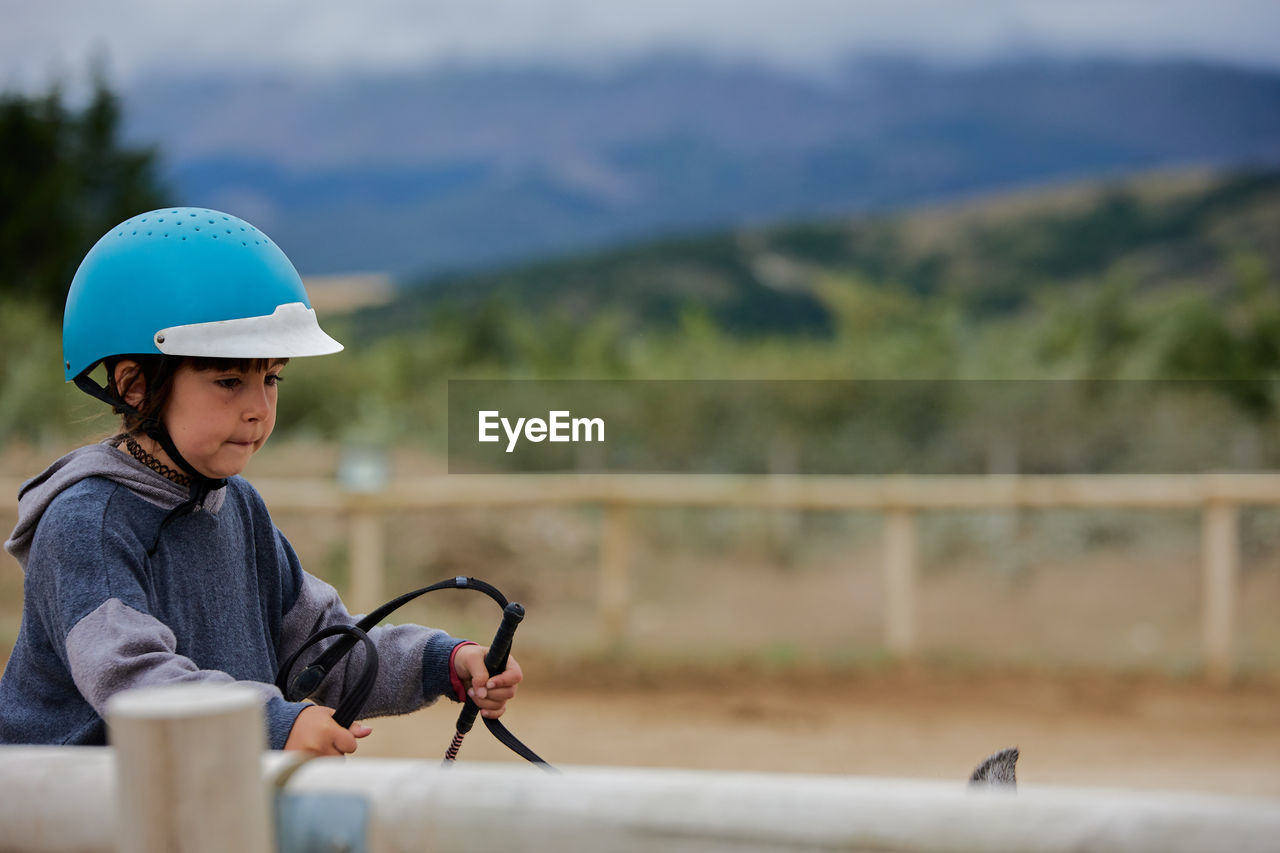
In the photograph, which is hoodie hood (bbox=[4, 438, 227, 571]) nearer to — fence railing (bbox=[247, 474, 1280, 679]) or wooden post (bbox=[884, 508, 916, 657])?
fence railing (bbox=[247, 474, 1280, 679])

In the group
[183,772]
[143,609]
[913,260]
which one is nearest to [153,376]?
[143,609]

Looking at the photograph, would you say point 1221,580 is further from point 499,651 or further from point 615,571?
point 499,651

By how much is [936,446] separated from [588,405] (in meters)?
3.45

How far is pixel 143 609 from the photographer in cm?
159

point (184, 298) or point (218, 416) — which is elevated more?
point (184, 298)

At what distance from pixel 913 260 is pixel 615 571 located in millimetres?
29271

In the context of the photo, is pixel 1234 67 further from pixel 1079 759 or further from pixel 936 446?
pixel 1079 759

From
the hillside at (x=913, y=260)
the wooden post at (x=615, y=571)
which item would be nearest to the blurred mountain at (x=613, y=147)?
the hillside at (x=913, y=260)

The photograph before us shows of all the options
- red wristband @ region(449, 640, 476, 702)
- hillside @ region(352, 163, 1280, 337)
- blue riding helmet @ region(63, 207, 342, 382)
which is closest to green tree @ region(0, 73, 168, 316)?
hillside @ region(352, 163, 1280, 337)

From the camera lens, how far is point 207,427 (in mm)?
1808

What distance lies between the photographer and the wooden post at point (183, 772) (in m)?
0.96

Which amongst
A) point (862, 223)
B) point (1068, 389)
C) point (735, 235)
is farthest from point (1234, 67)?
point (1068, 389)

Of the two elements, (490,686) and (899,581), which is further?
(899,581)

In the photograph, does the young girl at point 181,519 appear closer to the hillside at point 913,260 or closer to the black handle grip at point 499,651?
the black handle grip at point 499,651
